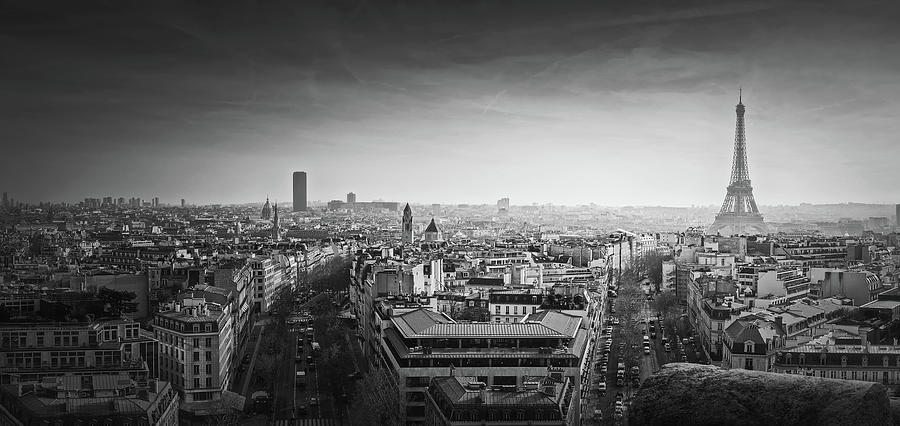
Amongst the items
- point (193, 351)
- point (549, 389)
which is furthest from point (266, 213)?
point (549, 389)

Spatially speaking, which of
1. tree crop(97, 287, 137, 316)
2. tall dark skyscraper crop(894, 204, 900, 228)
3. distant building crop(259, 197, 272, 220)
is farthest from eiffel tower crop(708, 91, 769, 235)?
tree crop(97, 287, 137, 316)

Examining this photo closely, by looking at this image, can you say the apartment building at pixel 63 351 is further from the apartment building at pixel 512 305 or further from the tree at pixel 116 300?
the apartment building at pixel 512 305

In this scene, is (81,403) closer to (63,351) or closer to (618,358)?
(63,351)

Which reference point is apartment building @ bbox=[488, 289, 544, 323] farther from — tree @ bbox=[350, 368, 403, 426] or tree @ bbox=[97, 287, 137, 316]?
tree @ bbox=[97, 287, 137, 316]

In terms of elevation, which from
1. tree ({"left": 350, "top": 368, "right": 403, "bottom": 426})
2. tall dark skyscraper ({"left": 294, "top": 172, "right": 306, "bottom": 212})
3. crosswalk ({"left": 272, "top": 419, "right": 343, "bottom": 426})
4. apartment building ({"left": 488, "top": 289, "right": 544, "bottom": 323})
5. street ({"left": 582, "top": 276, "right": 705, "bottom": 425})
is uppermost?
tall dark skyscraper ({"left": 294, "top": 172, "right": 306, "bottom": 212})

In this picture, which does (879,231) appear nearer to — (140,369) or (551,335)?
(551,335)

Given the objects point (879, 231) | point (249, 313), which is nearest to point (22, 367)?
point (249, 313)
